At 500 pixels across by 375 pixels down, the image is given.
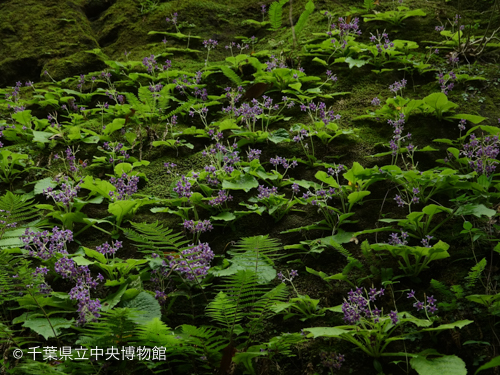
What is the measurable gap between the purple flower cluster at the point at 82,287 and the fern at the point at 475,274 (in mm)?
2281

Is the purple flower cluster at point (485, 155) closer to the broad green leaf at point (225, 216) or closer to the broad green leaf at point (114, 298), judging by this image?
the broad green leaf at point (225, 216)

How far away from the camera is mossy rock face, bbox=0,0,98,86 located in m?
6.84

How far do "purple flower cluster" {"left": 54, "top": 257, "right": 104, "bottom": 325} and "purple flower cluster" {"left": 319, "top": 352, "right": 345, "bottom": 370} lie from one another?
54.8 inches

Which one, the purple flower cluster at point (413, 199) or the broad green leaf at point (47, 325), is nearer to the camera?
the broad green leaf at point (47, 325)

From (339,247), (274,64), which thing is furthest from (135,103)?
(339,247)

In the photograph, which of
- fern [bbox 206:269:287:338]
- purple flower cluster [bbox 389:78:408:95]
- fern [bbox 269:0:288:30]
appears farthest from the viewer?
fern [bbox 269:0:288:30]

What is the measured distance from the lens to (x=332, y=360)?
2.37m

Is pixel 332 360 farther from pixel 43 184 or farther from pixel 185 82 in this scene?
pixel 185 82

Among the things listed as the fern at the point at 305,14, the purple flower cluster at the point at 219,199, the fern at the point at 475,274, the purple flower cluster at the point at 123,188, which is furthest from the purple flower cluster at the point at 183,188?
the fern at the point at 305,14

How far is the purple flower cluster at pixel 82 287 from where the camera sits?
255cm

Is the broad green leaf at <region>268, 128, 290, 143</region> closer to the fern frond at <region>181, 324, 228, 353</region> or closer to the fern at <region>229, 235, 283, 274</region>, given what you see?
the fern at <region>229, 235, 283, 274</region>

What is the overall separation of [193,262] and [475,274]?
1.75 meters

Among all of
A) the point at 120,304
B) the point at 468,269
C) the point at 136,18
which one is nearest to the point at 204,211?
the point at 120,304

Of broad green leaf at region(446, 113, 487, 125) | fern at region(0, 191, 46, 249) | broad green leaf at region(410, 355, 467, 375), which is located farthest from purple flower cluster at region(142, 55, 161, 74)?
broad green leaf at region(410, 355, 467, 375)
